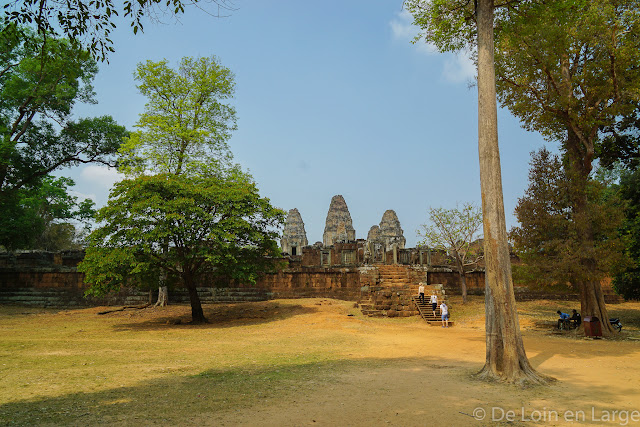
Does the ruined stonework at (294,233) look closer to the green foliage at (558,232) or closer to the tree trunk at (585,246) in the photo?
the green foliage at (558,232)

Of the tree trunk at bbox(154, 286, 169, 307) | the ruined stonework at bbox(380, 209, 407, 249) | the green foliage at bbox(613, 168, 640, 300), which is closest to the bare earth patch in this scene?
the green foliage at bbox(613, 168, 640, 300)

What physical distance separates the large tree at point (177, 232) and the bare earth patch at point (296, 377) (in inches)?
83.8

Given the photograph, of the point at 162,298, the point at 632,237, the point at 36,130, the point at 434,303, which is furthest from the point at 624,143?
the point at 36,130

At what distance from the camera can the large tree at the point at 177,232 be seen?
47.1ft

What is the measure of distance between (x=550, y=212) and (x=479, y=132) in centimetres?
729

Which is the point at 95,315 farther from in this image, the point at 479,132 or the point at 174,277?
the point at 479,132

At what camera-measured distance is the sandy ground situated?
496 centimetres

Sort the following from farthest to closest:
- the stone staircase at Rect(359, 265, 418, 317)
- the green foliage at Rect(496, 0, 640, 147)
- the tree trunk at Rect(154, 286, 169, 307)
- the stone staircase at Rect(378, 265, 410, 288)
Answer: the tree trunk at Rect(154, 286, 169, 307)
the stone staircase at Rect(378, 265, 410, 288)
the stone staircase at Rect(359, 265, 418, 317)
the green foliage at Rect(496, 0, 640, 147)

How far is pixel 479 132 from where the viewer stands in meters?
8.10

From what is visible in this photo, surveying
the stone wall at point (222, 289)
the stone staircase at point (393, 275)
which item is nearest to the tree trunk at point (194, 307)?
the stone wall at point (222, 289)

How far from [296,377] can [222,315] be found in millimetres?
11473

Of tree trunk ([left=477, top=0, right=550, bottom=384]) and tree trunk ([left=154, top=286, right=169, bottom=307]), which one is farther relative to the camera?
tree trunk ([left=154, top=286, right=169, bottom=307])

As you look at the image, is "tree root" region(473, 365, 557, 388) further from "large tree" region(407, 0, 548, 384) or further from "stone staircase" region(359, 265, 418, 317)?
"stone staircase" region(359, 265, 418, 317)

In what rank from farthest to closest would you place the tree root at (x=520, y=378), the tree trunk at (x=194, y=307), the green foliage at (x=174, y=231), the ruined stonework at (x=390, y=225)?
the ruined stonework at (x=390, y=225)
the tree trunk at (x=194, y=307)
the green foliage at (x=174, y=231)
the tree root at (x=520, y=378)
